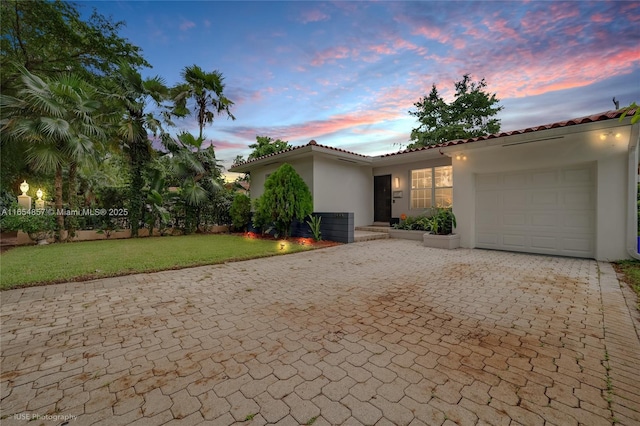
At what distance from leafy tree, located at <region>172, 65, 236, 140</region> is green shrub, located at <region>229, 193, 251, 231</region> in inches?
147

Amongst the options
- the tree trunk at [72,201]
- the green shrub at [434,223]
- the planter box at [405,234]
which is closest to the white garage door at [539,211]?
the green shrub at [434,223]

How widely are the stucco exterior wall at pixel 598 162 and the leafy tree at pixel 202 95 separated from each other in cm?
1233

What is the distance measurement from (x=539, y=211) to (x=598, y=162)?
1.57m

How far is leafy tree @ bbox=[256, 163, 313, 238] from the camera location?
8.91 meters

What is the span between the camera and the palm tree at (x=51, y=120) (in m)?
7.29

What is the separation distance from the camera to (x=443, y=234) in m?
8.30

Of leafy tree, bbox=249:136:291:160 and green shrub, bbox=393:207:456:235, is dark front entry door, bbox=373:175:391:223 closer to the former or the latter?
green shrub, bbox=393:207:456:235

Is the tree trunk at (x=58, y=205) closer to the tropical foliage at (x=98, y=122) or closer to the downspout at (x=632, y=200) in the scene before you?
the tropical foliage at (x=98, y=122)

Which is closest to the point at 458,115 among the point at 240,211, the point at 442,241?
the point at 442,241

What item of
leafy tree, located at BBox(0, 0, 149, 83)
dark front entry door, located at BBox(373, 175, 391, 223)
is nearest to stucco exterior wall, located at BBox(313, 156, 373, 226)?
dark front entry door, located at BBox(373, 175, 391, 223)

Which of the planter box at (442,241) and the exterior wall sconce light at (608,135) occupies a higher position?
the exterior wall sconce light at (608,135)

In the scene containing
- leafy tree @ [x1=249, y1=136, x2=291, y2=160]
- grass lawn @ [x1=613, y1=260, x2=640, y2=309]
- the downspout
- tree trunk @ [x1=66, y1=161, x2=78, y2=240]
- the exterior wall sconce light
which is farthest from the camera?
leafy tree @ [x1=249, y1=136, x2=291, y2=160]

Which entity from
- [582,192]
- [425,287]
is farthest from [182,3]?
[582,192]

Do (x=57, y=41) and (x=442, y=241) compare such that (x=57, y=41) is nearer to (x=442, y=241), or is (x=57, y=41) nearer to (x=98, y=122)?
(x=98, y=122)
